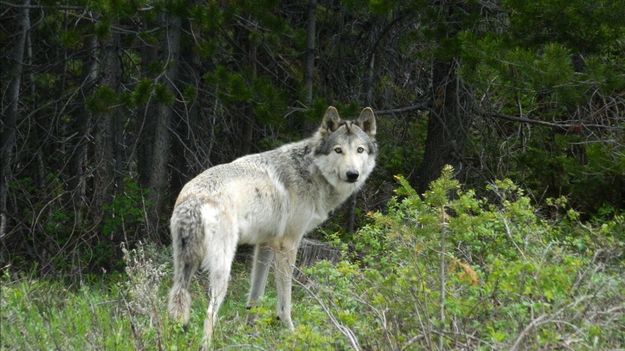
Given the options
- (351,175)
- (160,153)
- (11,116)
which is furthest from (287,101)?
(11,116)

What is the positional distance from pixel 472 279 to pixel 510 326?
1.28 ft

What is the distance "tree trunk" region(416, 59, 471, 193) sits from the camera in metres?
13.1

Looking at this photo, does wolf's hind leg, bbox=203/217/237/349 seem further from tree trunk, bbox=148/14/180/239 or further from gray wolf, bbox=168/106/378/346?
tree trunk, bbox=148/14/180/239

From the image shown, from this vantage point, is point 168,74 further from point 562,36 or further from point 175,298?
point 175,298

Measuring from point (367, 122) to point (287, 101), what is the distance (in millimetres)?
2610

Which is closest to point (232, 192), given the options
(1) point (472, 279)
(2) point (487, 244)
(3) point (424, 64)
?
(2) point (487, 244)

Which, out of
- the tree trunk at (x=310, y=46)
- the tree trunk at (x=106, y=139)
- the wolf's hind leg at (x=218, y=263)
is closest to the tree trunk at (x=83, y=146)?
the tree trunk at (x=106, y=139)

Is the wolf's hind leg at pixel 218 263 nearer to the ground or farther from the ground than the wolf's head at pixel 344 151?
nearer to the ground

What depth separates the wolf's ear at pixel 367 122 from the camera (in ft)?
30.4

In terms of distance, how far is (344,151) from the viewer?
8914 mm

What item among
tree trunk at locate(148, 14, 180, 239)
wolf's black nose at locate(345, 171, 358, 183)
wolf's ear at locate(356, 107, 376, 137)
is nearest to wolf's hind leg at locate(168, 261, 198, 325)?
wolf's black nose at locate(345, 171, 358, 183)

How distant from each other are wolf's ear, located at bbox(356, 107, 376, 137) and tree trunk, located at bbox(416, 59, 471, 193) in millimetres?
3855

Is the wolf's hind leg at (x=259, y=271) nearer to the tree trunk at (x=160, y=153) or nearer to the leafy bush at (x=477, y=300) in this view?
the leafy bush at (x=477, y=300)

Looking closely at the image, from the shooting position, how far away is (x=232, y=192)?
7.79 meters
